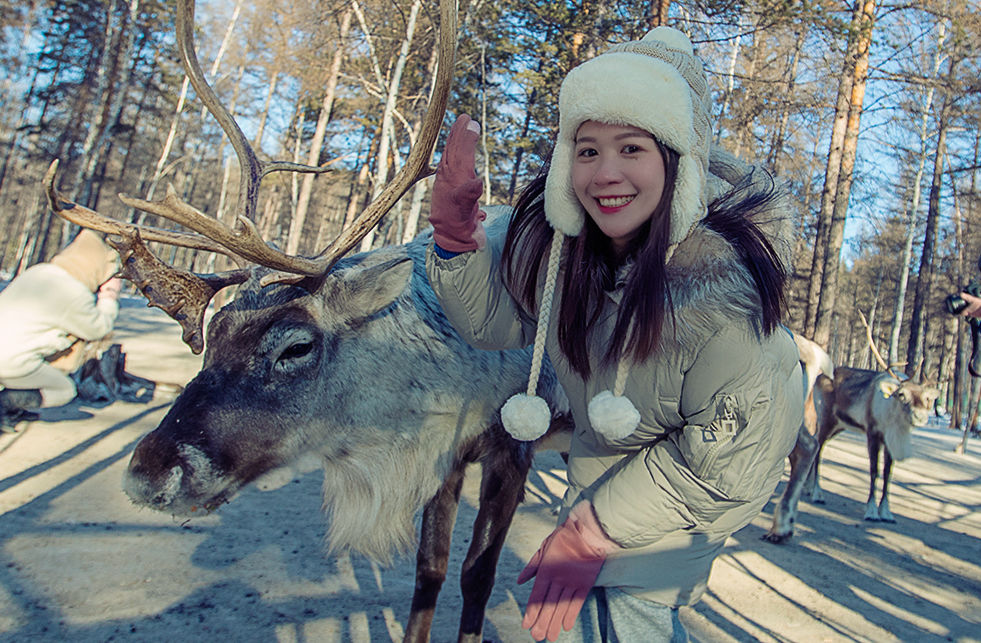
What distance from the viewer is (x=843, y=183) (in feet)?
34.0

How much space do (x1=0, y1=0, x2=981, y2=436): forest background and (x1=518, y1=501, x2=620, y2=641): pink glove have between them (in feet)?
18.8

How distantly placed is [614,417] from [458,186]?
744 millimetres

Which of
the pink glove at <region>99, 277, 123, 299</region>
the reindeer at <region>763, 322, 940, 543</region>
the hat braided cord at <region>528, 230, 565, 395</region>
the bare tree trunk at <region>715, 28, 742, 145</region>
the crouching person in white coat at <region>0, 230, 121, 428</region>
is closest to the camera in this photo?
the hat braided cord at <region>528, 230, 565, 395</region>

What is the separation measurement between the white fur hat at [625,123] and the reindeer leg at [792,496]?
409 centimetres

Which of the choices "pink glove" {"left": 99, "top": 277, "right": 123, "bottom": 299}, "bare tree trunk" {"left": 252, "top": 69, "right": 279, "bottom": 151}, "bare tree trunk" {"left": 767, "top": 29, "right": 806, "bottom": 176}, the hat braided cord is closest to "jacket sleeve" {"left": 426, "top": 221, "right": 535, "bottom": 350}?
the hat braided cord

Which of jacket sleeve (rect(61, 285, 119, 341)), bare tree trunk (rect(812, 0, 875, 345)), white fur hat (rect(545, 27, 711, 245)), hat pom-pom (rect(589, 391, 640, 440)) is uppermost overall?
bare tree trunk (rect(812, 0, 875, 345))

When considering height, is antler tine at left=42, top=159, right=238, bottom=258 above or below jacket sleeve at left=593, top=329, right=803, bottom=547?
above

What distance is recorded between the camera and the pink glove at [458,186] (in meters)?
1.65

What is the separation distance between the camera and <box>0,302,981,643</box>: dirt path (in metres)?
2.85

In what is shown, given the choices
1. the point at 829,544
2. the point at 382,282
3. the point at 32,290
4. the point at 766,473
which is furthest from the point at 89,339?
the point at 829,544

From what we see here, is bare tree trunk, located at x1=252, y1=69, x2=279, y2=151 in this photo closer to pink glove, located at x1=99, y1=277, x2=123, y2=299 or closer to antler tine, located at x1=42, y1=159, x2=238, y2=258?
pink glove, located at x1=99, y1=277, x2=123, y2=299

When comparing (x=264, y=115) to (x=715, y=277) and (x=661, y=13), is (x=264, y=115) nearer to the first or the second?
(x=661, y=13)

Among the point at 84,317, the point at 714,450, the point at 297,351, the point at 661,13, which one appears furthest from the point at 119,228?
the point at 661,13

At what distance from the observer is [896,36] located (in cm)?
1123
